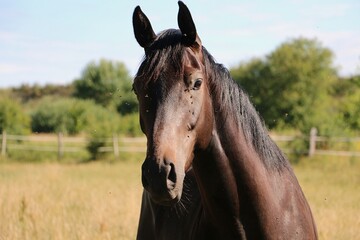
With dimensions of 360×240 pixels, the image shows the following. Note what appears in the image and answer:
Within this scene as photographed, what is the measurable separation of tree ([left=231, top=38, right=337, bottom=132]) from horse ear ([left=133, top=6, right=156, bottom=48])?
36.0 m

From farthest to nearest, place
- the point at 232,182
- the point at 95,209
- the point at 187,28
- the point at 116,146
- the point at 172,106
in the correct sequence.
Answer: the point at 116,146
the point at 95,209
the point at 232,182
the point at 187,28
the point at 172,106

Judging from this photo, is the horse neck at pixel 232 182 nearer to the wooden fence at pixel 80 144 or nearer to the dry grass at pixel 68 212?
the dry grass at pixel 68 212

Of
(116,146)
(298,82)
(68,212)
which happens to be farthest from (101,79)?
(68,212)

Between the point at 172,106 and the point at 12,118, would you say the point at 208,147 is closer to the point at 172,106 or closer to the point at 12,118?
the point at 172,106

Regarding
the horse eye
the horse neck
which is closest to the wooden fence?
the horse neck

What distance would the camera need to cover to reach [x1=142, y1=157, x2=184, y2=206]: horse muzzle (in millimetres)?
2168

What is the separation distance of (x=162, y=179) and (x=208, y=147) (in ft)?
1.62

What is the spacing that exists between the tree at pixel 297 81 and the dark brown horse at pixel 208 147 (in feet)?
117

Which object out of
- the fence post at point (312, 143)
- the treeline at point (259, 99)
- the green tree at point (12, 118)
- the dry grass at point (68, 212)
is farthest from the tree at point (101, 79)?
the dry grass at point (68, 212)

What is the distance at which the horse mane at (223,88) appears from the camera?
95.4 inches

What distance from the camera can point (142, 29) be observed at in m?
2.66

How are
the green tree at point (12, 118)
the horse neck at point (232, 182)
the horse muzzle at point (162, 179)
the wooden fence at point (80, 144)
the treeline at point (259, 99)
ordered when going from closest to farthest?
1. the horse muzzle at point (162, 179)
2. the horse neck at point (232, 182)
3. the wooden fence at point (80, 144)
4. the treeline at point (259, 99)
5. the green tree at point (12, 118)

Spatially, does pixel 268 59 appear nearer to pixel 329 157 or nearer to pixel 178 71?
pixel 329 157

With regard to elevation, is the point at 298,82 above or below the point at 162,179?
above
